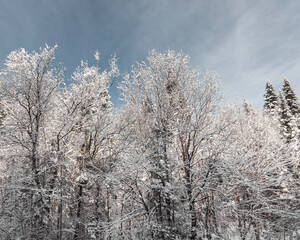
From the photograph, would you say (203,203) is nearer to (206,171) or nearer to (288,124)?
(206,171)

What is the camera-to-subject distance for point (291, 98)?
2316cm

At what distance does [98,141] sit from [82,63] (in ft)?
16.4

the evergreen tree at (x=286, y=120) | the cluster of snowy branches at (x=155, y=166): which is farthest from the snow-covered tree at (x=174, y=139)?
the evergreen tree at (x=286, y=120)

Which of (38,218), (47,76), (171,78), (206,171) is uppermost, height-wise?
(47,76)

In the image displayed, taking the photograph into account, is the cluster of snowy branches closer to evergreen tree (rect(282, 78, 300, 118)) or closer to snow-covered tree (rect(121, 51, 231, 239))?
snow-covered tree (rect(121, 51, 231, 239))

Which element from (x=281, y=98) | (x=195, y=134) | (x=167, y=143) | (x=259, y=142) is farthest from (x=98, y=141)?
(x=281, y=98)

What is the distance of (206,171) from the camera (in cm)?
710

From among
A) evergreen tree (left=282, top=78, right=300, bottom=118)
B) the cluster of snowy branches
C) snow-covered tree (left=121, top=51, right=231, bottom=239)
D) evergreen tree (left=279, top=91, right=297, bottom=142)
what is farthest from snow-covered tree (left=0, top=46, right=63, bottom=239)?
evergreen tree (left=282, top=78, right=300, bottom=118)

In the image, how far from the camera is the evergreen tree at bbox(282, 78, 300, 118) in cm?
2248

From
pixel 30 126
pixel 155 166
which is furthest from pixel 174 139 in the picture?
pixel 30 126

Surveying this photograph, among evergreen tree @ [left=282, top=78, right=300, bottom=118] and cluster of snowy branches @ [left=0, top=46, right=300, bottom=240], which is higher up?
evergreen tree @ [left=282, top=78, right=300, bottom=118]

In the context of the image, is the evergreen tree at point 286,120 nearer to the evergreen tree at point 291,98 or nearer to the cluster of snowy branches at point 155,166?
the evergreen tree at point 291,98

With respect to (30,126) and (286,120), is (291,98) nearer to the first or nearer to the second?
(286,120)

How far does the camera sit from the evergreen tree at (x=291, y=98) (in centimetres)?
2248
